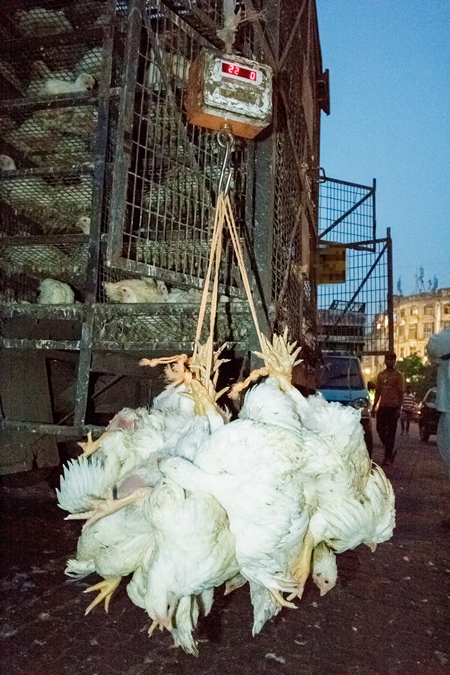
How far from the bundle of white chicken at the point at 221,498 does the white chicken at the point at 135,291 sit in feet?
5.01

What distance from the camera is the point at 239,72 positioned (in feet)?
7.45

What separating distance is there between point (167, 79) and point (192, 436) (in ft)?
7.67

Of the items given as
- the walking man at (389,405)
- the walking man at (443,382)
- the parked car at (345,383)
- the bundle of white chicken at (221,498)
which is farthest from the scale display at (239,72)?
the walking man at (389,405)

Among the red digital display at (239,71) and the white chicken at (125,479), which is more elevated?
the red digital display at (239,71)

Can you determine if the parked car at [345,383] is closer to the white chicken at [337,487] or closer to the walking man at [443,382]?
the walking man at [443,382]

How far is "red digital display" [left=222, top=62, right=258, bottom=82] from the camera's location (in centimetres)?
223

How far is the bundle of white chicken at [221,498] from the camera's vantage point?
4.35 feet

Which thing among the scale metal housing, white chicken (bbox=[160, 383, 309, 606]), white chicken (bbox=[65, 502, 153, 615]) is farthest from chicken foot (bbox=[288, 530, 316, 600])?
the scale metal housing

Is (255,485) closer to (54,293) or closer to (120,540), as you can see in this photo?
(120,540)

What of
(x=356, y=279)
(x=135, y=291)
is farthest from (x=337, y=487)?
(x=356, y=279)

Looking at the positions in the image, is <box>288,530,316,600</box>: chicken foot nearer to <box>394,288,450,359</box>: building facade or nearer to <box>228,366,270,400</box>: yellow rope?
<box>228,366,270,400</box>: yellow rope

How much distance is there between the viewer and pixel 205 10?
3221 millimetres

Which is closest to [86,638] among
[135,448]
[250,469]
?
[135,448]

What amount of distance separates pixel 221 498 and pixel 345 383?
24.7 feet
